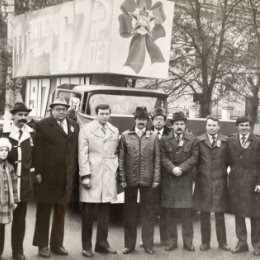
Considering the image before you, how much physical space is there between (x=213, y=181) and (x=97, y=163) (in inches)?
60.0

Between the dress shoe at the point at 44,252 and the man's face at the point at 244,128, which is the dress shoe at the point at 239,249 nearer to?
the man's face at the point at 244,128

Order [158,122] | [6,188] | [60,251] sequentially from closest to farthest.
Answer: [6,188] < [60,251] < [158,122]

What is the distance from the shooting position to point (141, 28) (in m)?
11.2

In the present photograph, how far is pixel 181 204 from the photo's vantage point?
6660 mm

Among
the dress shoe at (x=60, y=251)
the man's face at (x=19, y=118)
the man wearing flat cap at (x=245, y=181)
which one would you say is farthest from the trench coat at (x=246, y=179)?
the man's face at (x=19, y=118)

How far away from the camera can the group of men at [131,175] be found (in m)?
6.20

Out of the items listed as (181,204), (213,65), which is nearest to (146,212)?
(181,204)

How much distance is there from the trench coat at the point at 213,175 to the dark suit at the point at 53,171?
1661 millimetres

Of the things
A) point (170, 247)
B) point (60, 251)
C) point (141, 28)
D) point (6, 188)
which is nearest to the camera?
point (6, 188)

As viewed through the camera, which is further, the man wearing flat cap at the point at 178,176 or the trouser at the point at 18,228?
the man wearing flat cap at the point at 178,176

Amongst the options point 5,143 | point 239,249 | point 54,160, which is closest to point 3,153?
point 5,143

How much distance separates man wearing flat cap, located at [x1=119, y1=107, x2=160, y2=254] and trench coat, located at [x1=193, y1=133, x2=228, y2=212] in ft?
2.17

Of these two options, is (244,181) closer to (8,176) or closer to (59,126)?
(59,126)

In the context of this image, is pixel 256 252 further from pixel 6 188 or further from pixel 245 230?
pixel 6 188
